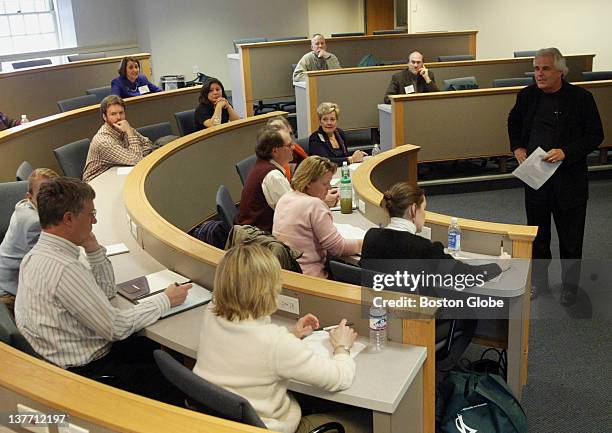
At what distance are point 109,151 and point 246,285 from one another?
3.50 meters

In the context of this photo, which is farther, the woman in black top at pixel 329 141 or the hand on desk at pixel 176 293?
the woman in black top at pixel 329 141

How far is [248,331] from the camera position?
6.57 feet

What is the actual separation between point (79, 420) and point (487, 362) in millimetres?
2113

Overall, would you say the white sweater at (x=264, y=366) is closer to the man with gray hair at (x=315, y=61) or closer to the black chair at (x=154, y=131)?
the black chair at (x=154, y=131)

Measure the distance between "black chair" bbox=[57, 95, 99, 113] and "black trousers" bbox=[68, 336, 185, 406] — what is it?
5.36 metres

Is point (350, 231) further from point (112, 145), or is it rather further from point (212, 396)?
point (112, 145)

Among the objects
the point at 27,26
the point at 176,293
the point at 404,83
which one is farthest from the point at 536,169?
the point at 27,26

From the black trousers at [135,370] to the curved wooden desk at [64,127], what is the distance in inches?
102

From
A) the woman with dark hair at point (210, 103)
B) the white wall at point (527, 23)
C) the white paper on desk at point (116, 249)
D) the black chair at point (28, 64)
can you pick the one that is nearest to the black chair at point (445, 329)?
the white paper on desk at point (116, 249)

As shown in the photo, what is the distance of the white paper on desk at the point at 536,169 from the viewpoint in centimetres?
396

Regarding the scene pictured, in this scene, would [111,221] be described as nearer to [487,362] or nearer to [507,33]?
[487,362]

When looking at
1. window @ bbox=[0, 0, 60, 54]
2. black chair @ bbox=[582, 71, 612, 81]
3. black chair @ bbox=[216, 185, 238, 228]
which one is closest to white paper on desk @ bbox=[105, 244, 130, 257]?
black chair @ bbox=[216, 185, 238, 228]

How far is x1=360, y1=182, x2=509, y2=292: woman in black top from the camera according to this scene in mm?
2744

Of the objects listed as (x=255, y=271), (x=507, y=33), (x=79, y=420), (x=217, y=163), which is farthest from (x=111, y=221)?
(x=507, y=33)
